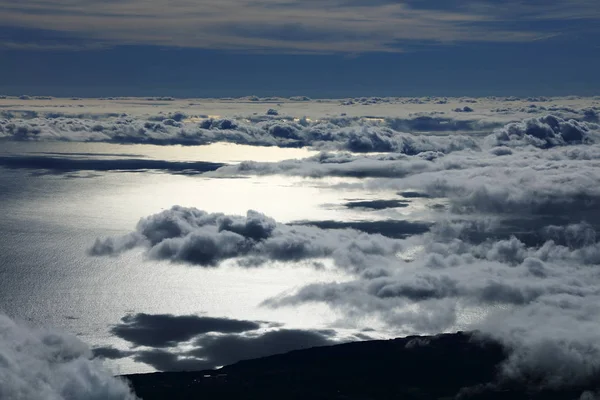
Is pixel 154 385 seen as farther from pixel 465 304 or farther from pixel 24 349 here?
pixel 465 304

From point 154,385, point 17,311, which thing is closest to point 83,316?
point 17,311

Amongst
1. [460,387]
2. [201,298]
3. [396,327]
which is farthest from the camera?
[201,298]

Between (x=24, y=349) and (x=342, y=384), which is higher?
(x=24, y=349)

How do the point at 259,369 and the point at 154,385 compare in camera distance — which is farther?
the point at 259,369

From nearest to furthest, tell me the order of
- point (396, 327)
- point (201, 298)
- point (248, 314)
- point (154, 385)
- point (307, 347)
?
point (154, 385) → point (307, 347) → point (396, 327) → point (248, 314) → point (201, 298)

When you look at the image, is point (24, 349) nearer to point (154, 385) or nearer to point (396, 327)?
point (154, 385)

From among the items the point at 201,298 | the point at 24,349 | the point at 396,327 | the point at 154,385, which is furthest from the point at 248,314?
the point at 24,349
